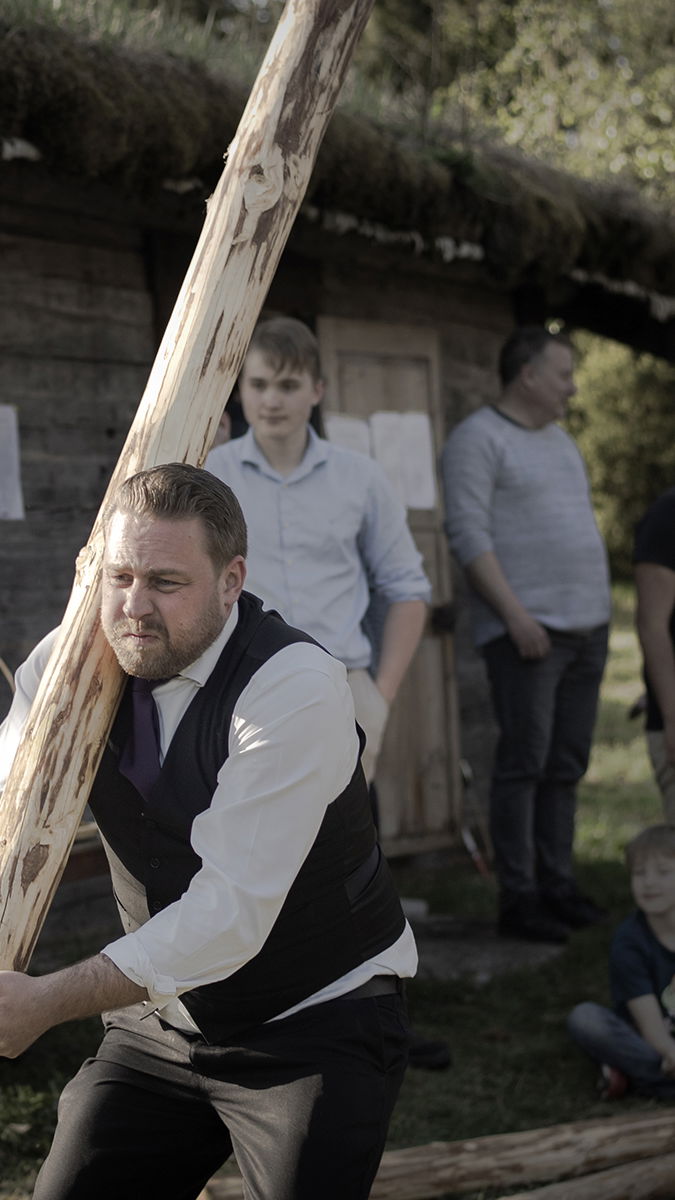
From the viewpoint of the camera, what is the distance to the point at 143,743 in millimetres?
2254

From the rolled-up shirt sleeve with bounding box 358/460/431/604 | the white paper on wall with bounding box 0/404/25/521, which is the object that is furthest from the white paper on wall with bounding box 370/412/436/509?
the rolled-up shirt sleeve with bounding box 358/460/431/604

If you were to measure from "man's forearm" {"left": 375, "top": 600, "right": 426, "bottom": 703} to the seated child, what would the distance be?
0.87m

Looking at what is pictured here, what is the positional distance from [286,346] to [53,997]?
6.90 ft

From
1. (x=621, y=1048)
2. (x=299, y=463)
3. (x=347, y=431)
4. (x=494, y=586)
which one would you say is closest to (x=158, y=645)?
(x=299, y=463)

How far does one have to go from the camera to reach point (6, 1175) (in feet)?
10.8

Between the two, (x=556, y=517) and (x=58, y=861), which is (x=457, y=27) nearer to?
(x=556, y=517)

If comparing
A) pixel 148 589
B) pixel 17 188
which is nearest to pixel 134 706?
pixel 148 589

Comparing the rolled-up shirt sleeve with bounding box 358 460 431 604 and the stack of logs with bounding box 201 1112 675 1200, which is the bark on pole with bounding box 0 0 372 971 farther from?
the rolled-up shirt sleeve with bounding box 358 460 431 604

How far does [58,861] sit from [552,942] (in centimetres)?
337

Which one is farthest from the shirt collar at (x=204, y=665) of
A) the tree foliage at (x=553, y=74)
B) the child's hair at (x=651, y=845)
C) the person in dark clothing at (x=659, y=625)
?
the tree foliage at (x=553, y=74)

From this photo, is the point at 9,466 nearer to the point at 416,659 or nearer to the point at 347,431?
the point at 347,431

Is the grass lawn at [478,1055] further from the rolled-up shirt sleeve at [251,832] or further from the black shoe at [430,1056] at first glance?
the rolled-up shirt sleeve at [251,832]

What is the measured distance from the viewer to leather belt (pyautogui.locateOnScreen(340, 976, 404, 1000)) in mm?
2272

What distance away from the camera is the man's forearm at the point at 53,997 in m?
1.99
